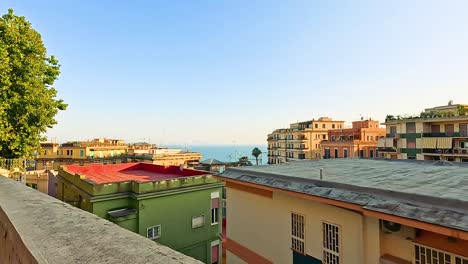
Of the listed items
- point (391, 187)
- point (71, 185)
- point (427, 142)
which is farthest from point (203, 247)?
point (427, 142)

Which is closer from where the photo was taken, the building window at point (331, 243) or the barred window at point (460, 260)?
the barred window at point (460, 260)

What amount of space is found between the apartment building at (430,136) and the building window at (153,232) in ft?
145

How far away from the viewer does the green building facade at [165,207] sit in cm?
1579

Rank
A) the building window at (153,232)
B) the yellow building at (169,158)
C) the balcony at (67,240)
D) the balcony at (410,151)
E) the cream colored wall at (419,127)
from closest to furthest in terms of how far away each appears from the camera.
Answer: the balcony at (67,240), the building window at (153,232), the cream colored wall at (419,127), the balcony at (410,151), the yellow building at (169,158)

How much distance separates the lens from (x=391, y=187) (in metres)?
7.27

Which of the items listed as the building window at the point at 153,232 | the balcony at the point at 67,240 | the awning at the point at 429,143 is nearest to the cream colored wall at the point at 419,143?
the awning at the point at 429,143

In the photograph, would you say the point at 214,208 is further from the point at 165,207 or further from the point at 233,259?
the point at 233,259

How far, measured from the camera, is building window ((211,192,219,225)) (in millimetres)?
20188

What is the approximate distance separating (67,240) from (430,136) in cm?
5210

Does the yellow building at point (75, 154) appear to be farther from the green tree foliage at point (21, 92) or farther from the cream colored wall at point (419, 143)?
the cream colored wall at point (419, 143)

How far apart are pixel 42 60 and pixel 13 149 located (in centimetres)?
595

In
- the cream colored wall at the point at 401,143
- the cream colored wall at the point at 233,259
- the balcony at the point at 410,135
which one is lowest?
the cream colored wall at the point at 233,259

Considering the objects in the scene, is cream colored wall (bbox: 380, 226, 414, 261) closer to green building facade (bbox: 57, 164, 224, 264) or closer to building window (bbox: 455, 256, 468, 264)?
building window (bbox: 455, 256, 468, 264)

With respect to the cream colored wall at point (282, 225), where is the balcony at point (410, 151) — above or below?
above
